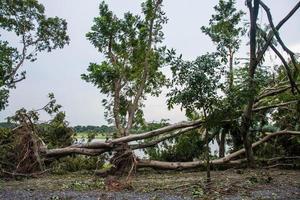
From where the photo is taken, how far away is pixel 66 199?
6691 mm

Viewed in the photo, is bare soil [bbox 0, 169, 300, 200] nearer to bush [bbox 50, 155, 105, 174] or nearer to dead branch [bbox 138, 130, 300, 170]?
dead branch [bbox 138, 130, 300, 170]

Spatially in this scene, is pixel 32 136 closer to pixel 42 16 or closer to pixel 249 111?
pixel 249 111

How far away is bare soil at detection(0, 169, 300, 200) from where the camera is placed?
22.7 feet

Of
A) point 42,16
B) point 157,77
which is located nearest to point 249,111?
point 157,77

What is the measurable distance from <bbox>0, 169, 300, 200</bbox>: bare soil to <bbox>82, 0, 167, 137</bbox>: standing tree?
3.77 metres

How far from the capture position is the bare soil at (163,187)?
6.92 metres

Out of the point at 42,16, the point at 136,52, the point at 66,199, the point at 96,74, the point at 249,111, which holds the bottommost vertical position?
the point at 66,199

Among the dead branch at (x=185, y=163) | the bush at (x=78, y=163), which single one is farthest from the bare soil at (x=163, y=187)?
the bush at (x=78, y=163)

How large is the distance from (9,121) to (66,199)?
546 centimetres

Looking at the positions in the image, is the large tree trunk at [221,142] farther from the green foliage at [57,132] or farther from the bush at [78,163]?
the green foliage at [57,132]

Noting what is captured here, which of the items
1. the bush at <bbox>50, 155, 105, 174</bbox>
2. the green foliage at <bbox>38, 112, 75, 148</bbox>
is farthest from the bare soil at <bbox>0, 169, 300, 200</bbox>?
the green foliage at <bbox>38, 112, 75, 148</bbox>

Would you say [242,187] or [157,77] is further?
[157,77]

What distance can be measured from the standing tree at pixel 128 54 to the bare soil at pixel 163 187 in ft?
12.4

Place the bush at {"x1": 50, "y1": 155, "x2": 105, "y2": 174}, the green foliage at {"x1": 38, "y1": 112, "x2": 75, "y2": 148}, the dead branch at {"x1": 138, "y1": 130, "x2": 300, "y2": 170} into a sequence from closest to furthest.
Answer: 1. the dead branch at {"x1": 138, "y1": 130, "x2": 300, "y2": 170}
2. the bush at {"x1": 50, "y1": 155, "x2": 105, "y2": 174}
3. the green foliage at {"x1": 38, "y1": 112, "x2": 75, "y2": 148}
